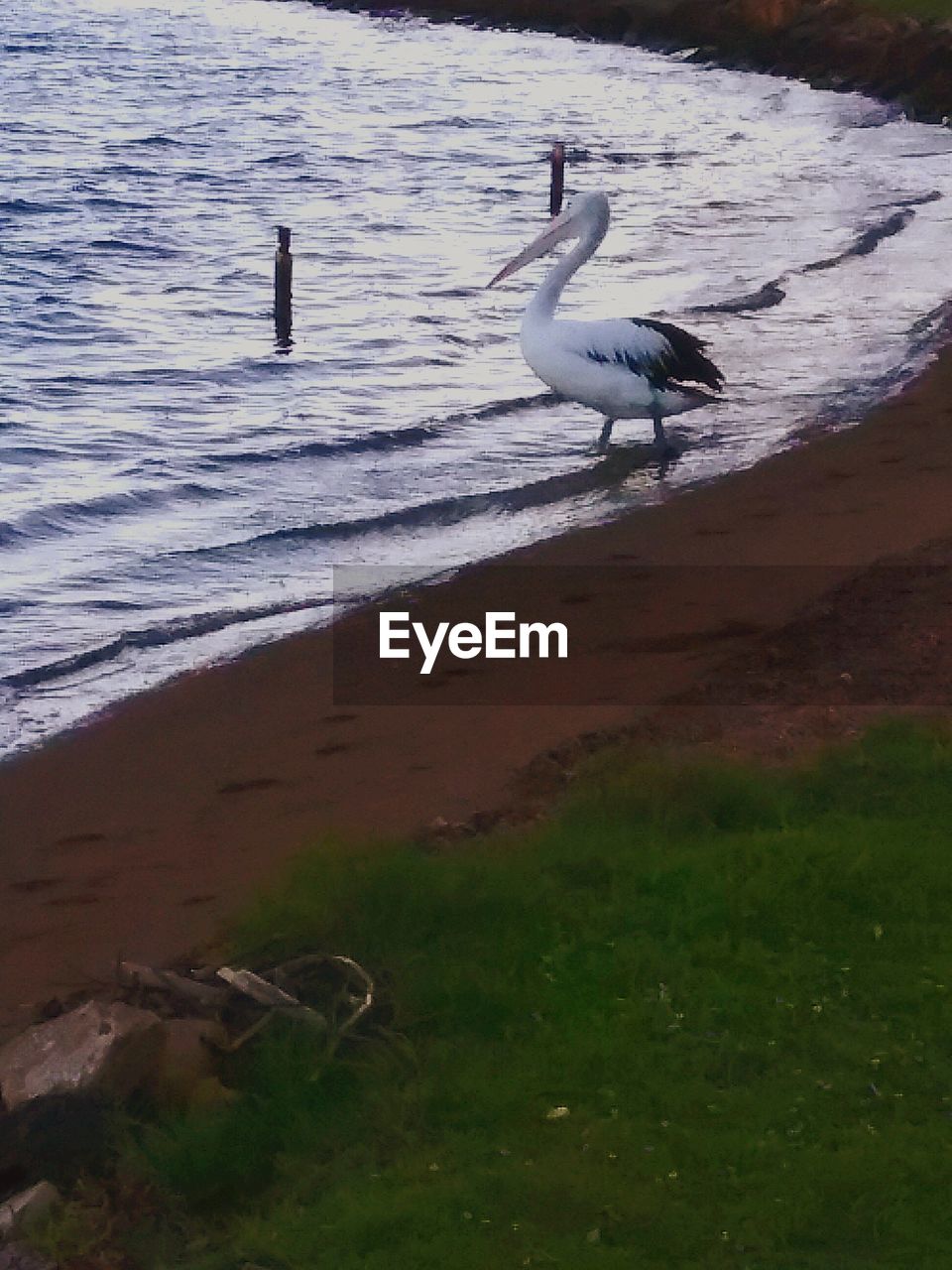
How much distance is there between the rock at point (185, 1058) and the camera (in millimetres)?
5211

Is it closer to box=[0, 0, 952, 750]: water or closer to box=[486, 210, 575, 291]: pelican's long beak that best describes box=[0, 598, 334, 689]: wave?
box=[0, 0, 952, 750]: water

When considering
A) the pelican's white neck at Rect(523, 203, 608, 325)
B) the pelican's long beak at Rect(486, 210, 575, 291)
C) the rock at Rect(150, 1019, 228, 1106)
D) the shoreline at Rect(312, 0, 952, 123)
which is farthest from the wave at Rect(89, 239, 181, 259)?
the rock at Rect(150, 1019, 228, 1106)

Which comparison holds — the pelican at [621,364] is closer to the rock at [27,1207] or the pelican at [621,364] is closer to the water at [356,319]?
the water at [356,319]

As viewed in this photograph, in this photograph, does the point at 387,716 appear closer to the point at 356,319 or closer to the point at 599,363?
the point at 599,363

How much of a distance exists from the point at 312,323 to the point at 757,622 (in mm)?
11780

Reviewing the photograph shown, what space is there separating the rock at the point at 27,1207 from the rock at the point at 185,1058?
1.43 feet

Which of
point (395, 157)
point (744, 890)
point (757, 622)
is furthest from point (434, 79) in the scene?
point (744, 890)

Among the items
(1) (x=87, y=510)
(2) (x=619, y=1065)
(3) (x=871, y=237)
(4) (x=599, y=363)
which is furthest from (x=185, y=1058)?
(3) (x=871, y=237)

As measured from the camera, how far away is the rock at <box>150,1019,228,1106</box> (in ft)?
17.1

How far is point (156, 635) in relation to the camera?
10523mm

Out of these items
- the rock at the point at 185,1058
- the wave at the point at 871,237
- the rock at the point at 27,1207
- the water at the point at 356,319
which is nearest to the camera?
the rock at the point at 27,1207

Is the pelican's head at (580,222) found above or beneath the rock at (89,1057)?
above

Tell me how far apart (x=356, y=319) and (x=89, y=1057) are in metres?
16.6

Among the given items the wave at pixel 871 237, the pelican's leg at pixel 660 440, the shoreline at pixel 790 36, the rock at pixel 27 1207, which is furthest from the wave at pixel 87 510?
the shoreline at pixel 790 36
